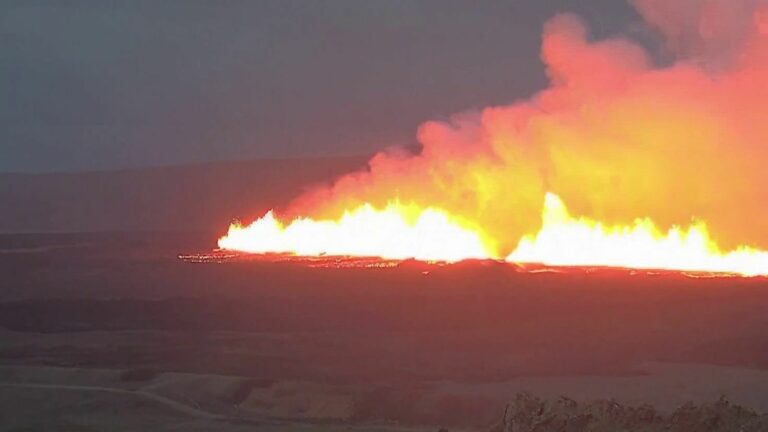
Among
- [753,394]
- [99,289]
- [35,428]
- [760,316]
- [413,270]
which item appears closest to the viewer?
[35,428]

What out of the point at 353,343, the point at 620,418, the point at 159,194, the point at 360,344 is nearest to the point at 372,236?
the point at 353,343

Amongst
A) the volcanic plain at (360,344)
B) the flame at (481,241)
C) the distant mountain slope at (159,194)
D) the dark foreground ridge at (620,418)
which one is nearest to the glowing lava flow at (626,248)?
the flame at (481,241)

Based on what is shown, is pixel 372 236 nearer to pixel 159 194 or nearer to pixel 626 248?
pixel 626 248

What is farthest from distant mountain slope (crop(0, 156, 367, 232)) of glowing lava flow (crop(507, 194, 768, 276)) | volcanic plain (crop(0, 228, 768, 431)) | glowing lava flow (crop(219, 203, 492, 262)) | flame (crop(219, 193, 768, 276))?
volcanic plain (crop(0, 228, 768, 431))

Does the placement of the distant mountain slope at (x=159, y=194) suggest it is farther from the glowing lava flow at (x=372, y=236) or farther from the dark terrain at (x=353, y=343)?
the dark terrain at (x=353, y=343)

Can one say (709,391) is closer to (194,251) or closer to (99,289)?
(99,289)

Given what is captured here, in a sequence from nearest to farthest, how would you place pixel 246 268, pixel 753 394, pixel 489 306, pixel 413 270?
1. pixel 753 394
2. pixel 489 306
3. pixel 413 270
4. pixel 246 268

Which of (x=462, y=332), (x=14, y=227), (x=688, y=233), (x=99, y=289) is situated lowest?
(x=462, y=332)

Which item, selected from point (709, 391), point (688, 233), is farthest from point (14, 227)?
point (709, 391)
